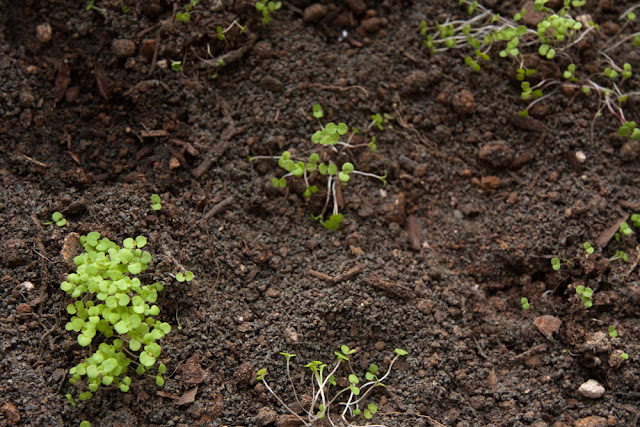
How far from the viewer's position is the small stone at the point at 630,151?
231cm

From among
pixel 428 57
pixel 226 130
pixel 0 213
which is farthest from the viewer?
pixel 428 57

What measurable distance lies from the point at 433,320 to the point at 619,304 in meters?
0.72

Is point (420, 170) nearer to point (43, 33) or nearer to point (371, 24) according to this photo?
point (371, 24)

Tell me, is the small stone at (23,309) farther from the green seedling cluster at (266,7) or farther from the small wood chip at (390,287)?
the green seedling cluster at (266,7)

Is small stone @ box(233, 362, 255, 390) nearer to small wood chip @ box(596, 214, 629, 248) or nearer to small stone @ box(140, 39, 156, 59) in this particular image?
small stone @ box(140, 39, 156, 59)

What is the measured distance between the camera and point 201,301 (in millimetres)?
1976

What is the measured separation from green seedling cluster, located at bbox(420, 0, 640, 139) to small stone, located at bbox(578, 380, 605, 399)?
1023 mm

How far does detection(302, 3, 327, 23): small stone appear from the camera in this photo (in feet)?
8.01

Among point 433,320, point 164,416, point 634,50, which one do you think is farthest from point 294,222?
point 634,50

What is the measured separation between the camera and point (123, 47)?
2.22 m

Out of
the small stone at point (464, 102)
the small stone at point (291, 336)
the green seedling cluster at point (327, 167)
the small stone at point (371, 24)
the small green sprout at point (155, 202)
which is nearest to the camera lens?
the small stone at point (291, 336)

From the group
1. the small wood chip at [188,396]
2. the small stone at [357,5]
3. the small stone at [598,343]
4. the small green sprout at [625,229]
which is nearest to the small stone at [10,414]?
the small wood chip at [188,396]

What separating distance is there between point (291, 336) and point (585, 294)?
3.64 feet

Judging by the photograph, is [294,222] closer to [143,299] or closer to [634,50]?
[143,299]
